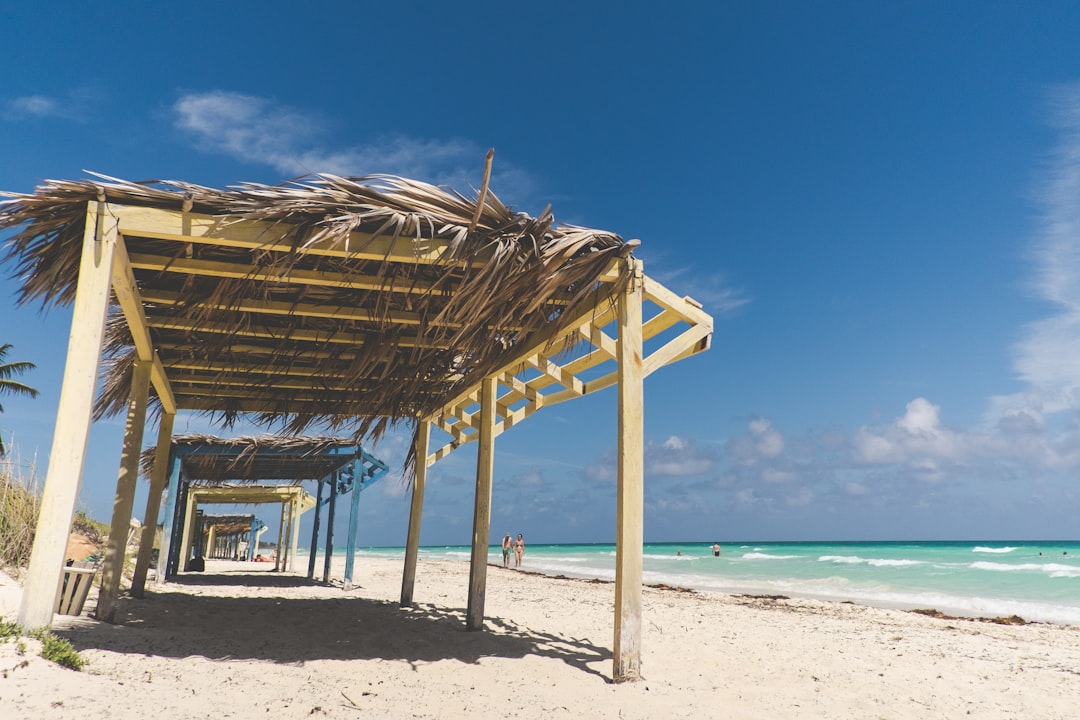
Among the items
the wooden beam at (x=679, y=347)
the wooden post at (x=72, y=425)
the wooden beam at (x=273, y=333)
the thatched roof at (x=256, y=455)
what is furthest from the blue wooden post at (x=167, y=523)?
the wooden beam at (x=679, y=347)

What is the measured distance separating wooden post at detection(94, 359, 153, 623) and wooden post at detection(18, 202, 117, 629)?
7.26ft

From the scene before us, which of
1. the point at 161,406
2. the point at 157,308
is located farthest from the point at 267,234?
the point at 161,406

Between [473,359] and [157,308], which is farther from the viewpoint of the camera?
[473,359]

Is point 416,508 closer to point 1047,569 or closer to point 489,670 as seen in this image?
point 489,670

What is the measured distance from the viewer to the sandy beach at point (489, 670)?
337 centimetres

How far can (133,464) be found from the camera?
6.04 meters

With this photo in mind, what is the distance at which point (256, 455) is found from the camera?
37.6 feet

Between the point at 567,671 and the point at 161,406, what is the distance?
6.08 m

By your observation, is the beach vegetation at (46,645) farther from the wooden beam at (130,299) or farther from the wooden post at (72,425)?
the wooden beam at (130,299)

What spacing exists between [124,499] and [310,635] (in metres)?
2.01

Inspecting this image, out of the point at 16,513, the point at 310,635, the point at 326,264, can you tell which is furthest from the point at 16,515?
the point at 326,264

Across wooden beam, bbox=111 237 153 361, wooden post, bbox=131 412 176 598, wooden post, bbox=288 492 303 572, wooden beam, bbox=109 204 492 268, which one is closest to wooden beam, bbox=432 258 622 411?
wooden beam, bbox=109 204 492 268

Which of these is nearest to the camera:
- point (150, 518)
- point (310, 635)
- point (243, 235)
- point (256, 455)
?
point (243, 235)

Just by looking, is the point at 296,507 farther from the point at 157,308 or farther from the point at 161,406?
the point at 157,308
